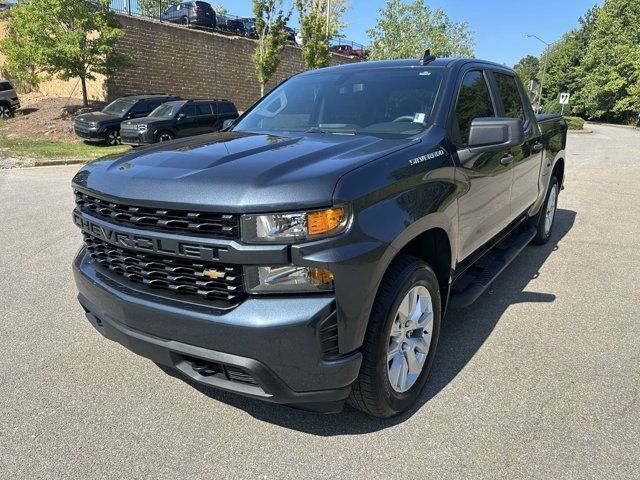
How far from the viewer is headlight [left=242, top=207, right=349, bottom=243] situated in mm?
2020

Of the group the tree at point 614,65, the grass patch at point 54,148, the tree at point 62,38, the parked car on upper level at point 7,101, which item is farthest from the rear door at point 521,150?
the tree at point 614,65

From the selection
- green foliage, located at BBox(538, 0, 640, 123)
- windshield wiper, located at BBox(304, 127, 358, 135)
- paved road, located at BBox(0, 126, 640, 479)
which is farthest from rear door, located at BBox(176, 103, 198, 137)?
green foliage, located at BBox(538, 0, 640, 123)

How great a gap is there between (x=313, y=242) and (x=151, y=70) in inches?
1052

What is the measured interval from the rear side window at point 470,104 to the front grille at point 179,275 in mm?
1744

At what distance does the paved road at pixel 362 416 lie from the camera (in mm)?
2352

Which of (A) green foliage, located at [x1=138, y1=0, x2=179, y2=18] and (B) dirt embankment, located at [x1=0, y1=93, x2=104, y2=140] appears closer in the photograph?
(B) dirt embankment, located at [x1=0, y1=93, x2=104, y2=140]

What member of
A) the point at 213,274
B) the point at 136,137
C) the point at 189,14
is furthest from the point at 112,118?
the point at 213,274

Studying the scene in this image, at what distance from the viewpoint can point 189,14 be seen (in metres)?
28.8

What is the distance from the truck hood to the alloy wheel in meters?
0.79

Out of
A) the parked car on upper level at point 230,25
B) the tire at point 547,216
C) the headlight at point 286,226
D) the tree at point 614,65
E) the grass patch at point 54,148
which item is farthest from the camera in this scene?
the tree at point 614,65

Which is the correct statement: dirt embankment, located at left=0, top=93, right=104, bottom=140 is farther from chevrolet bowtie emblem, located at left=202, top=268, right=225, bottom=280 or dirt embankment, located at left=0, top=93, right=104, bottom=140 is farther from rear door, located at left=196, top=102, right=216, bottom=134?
chevrolet bowtie emblem, located at left=202, top=268, right=225, bottom=280

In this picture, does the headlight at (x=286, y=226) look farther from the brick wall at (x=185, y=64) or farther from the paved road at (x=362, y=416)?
the brick wall at (x=185, y=64)

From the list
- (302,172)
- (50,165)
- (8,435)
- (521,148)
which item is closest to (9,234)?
(8,435)

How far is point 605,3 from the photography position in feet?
166
